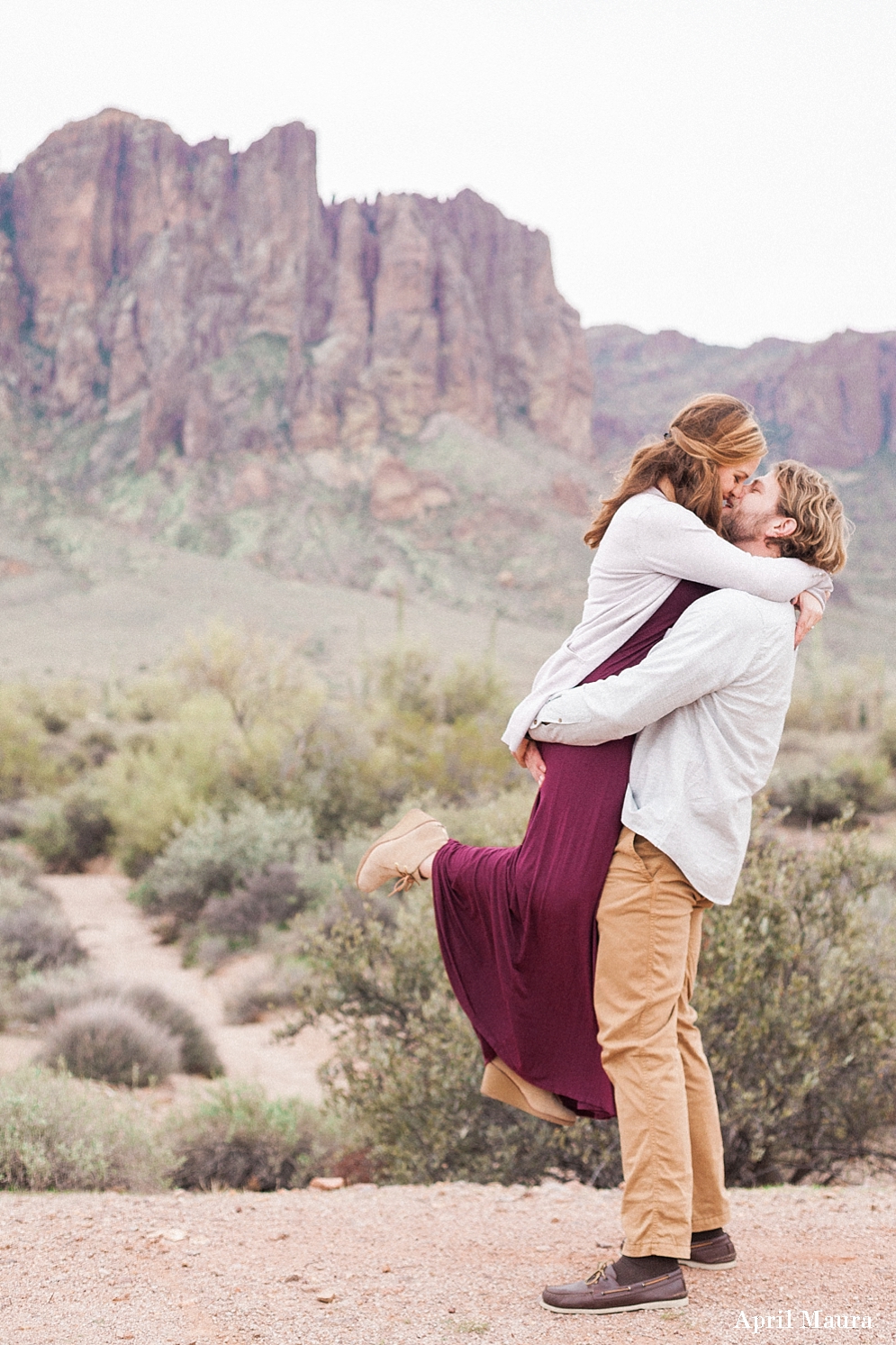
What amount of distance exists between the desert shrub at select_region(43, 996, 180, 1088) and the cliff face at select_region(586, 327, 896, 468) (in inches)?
4251

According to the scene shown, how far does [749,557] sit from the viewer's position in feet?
9.43

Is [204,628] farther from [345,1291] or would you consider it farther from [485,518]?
[345,1291]

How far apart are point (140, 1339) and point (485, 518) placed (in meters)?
79.1

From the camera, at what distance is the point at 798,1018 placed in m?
4.99

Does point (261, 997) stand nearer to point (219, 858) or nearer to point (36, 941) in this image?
point (36, 941)

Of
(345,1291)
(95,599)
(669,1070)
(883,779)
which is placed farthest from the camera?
(95,599)

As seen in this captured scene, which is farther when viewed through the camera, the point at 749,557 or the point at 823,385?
the point at 823,385

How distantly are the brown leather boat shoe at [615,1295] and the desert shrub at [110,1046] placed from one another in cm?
493

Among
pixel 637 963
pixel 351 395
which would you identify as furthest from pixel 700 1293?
pixel 351 395

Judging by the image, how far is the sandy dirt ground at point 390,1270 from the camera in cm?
263

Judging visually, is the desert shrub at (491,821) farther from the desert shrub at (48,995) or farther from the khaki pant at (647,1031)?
the khaki pant at (647,1031)

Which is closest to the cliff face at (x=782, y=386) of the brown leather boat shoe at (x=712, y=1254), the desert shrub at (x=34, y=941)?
the desert shrub at (x=34, y=941)

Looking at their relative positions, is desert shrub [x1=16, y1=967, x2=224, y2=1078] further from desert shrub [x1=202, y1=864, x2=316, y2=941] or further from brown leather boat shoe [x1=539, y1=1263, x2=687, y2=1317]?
brown leather boat shoe [x1=539, y1=1263, x2=687, y2=1317]

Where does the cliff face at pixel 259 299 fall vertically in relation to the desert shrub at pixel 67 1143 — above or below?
above
